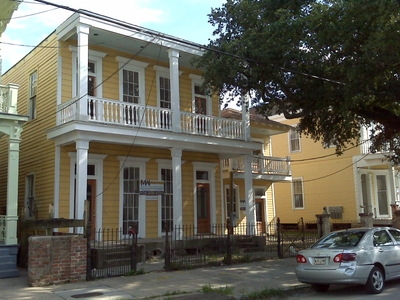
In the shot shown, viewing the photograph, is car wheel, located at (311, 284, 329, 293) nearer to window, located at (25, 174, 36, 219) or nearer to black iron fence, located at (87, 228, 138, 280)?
black iron fence, located at (87, 228, 138, 280)

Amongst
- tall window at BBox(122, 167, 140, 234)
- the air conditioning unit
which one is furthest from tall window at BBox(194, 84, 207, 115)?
the air conditioning unit

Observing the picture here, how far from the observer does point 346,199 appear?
1091 inches

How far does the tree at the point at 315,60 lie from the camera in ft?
38.2

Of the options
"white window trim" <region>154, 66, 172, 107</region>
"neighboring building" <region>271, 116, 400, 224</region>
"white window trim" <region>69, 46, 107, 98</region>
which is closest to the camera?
"white window trim" <region>69, 46, 107, 98</region>

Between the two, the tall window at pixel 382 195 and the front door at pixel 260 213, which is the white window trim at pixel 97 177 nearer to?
the front door at pixel 260 213

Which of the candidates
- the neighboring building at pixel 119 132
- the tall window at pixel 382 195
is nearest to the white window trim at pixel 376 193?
the tall window at pixel 382 195

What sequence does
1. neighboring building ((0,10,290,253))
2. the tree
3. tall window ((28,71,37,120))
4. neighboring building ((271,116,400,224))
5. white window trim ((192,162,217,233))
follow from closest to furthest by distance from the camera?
the tree < neighboring building ((0,10,290,253)) < tall window ((28,71,37,120)) < white window trim ((192,162,217,233)) < neighboring building ((271,116,400,224))

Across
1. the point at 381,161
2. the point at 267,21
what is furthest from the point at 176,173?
the point at 381,161

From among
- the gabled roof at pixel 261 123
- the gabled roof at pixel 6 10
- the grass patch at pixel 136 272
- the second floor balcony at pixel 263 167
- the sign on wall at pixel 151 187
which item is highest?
the gabled roof at pixel 6 10

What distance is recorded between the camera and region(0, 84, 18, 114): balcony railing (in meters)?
13.8

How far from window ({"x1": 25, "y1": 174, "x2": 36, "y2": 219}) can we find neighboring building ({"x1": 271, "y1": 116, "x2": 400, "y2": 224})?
15201 mm

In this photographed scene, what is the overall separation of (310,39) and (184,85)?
7663 mm

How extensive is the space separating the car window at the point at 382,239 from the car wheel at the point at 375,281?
665 mm

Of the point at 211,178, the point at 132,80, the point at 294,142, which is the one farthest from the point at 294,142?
the point at 132,80
